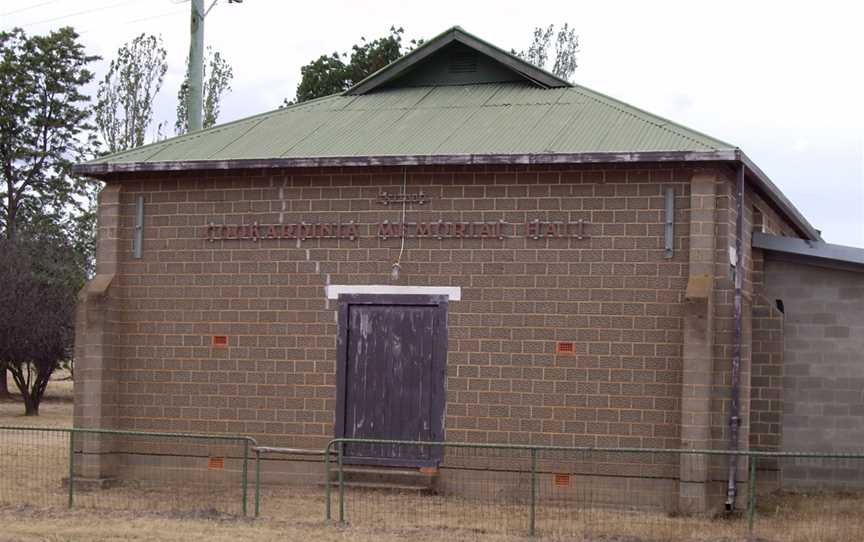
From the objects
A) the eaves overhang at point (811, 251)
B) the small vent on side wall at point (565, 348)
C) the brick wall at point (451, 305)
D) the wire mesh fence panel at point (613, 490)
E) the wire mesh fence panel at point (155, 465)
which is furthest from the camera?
the eaves overhang at point (811, 251)

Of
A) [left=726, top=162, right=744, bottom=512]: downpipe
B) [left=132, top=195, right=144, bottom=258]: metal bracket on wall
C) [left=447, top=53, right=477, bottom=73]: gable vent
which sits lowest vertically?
[left=726, top=162, right=744, bottom=512]: downpipe

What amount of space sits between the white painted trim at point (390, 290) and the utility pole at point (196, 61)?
10647mm

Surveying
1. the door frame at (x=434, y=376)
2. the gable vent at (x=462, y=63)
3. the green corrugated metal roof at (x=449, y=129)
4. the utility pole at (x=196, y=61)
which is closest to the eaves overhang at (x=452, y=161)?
the green corrugated metal roof at (x=449, y=129)

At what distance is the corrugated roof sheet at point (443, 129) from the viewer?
1767cm

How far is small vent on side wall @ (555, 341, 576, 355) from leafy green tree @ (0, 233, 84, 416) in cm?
2314

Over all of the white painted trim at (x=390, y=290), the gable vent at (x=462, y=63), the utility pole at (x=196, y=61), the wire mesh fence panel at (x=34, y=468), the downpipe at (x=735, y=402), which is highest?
the utility pole at (x=196, y=61)

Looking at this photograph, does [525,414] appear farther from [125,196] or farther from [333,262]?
[125,196]

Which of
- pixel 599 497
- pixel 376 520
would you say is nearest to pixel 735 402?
pixel 599 497

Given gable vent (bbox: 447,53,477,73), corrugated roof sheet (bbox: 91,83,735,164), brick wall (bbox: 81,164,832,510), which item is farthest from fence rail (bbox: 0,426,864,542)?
gable vent (bbox: 447,53,477,73)

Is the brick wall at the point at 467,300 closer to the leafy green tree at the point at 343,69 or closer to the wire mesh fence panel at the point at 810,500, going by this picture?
the wire mesh fence panel at the point at 810,500

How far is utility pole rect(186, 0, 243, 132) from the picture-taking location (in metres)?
28.0

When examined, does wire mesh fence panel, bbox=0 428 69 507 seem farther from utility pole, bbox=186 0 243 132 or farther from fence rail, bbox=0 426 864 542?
utility pole, bbox=186 0 243 132

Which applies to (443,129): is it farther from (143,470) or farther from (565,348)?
(143,470)

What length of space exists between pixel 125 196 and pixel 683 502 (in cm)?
866
